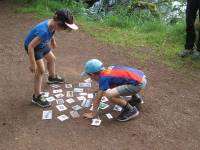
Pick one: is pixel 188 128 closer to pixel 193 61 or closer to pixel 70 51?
pixel 193 61

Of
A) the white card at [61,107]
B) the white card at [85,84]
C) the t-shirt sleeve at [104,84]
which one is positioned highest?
the t-shirt sleeve at [104,84]

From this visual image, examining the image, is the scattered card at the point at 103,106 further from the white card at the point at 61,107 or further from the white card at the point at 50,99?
the white card at the point at 50,99

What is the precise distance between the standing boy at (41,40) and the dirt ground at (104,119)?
29cm

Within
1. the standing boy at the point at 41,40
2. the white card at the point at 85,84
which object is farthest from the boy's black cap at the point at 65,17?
the white card at the point at 85,84

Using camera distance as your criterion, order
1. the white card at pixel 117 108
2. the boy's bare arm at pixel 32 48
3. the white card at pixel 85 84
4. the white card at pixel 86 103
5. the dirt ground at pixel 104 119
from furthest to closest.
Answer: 1. the white card at pixel 85 84
2. the white card at pixel 86 103
3. the white card at pixel 117 108
4. the boy's bare arm at pixel 32 48
5. the dirt ground at pixel 104 119

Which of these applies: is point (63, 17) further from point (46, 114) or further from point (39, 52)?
point (46, 114)

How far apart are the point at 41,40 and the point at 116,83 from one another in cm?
121

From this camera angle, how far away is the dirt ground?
17.4 feet

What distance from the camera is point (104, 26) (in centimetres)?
1005

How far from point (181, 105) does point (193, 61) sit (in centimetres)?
179

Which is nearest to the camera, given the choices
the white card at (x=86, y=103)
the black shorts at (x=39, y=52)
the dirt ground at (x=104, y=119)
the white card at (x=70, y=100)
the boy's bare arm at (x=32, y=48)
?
the dirt ground at (x=104, y=119)

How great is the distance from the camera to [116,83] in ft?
18.6

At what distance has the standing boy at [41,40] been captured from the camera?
5.57 m

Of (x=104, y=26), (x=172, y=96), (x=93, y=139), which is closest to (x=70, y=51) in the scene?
(x=104, y=26)
